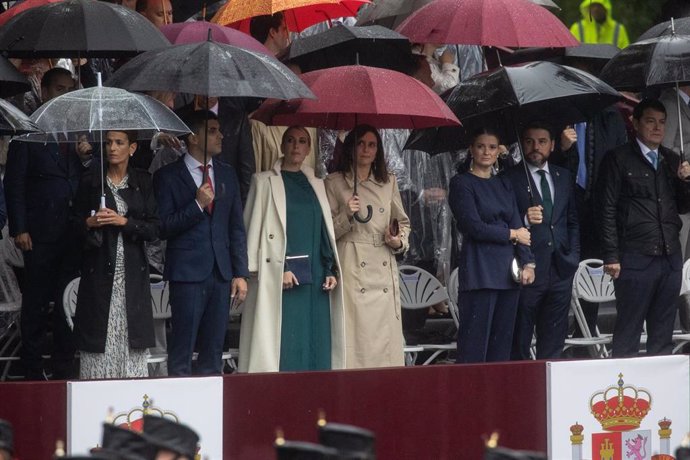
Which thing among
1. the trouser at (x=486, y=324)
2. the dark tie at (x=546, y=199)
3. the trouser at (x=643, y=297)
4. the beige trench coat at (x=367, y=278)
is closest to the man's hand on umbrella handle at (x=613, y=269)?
the trouser at (x=643, y=297)

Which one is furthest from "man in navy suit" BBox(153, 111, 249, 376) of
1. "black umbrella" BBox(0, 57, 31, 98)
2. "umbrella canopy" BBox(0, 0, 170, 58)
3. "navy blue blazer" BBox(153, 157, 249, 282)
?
"black umbrella" BBox(0, 57, 31, 98)

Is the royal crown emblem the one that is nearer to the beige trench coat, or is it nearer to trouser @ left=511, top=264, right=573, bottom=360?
trouser @ left=511, top=264, right=573, bottom=360

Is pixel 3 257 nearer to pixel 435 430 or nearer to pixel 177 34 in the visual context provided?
pixel 177 34

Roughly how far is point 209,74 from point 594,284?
14.1ft

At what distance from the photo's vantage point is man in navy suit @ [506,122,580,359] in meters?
12.5

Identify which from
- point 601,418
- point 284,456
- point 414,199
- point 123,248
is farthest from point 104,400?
point 414,199

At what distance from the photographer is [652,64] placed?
39.4 feet

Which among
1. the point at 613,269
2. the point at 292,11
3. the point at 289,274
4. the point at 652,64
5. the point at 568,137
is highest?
the point at 292,11

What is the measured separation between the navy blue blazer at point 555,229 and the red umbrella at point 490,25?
111cm

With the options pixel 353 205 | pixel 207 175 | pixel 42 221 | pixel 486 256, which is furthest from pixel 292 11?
pixel 42 221

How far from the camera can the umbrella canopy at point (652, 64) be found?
11953 millimetres

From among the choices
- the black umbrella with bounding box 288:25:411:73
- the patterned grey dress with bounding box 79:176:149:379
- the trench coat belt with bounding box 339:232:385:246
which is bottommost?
the patterned grey dress with bounding box 79:176:149:379

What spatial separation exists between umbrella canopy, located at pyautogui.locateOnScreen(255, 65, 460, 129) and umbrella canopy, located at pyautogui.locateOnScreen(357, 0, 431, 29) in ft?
5.62

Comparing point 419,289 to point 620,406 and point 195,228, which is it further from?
→ point 620,406
